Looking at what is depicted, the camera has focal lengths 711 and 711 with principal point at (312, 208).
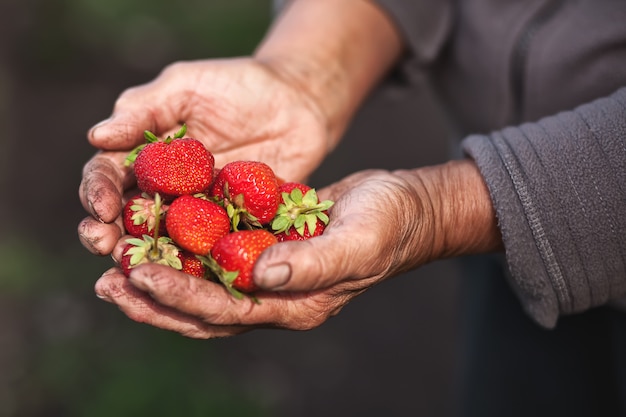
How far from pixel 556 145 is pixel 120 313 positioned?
216cm

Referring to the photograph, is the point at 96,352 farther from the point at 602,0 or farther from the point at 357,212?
the point at 602,0

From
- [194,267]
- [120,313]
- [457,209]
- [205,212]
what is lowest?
[120,313]

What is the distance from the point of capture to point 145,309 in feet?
5.09

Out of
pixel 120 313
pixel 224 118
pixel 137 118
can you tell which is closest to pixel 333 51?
pixel 224 118

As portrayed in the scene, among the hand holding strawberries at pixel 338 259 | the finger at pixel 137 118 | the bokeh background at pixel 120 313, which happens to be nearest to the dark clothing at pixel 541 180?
the hand holding strawberries at pixel 338 259

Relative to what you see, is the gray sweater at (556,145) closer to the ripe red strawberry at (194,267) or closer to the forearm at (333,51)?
the forearm at (333,51)

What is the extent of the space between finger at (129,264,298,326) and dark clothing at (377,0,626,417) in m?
0.58

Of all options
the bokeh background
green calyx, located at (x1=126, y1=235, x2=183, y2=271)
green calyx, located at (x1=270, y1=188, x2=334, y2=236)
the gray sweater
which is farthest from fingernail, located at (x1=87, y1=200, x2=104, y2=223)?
the bokeh background

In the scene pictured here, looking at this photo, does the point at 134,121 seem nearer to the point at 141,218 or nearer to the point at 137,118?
the point at 137,118

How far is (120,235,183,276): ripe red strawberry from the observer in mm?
1550

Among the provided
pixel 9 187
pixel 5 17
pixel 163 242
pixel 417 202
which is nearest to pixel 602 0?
pixel 417 202

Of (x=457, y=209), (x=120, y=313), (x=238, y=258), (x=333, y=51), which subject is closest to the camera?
(x=238, y=258)

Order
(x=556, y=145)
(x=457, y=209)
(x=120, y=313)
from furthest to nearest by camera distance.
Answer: (x=120, y=313) < (x=457, y=209) < (x=556, y=145)

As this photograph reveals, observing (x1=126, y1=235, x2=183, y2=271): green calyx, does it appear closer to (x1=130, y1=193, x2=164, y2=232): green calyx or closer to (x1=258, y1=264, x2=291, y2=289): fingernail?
(x1=130, y1=193, x2=164, y2=232): green calyx
